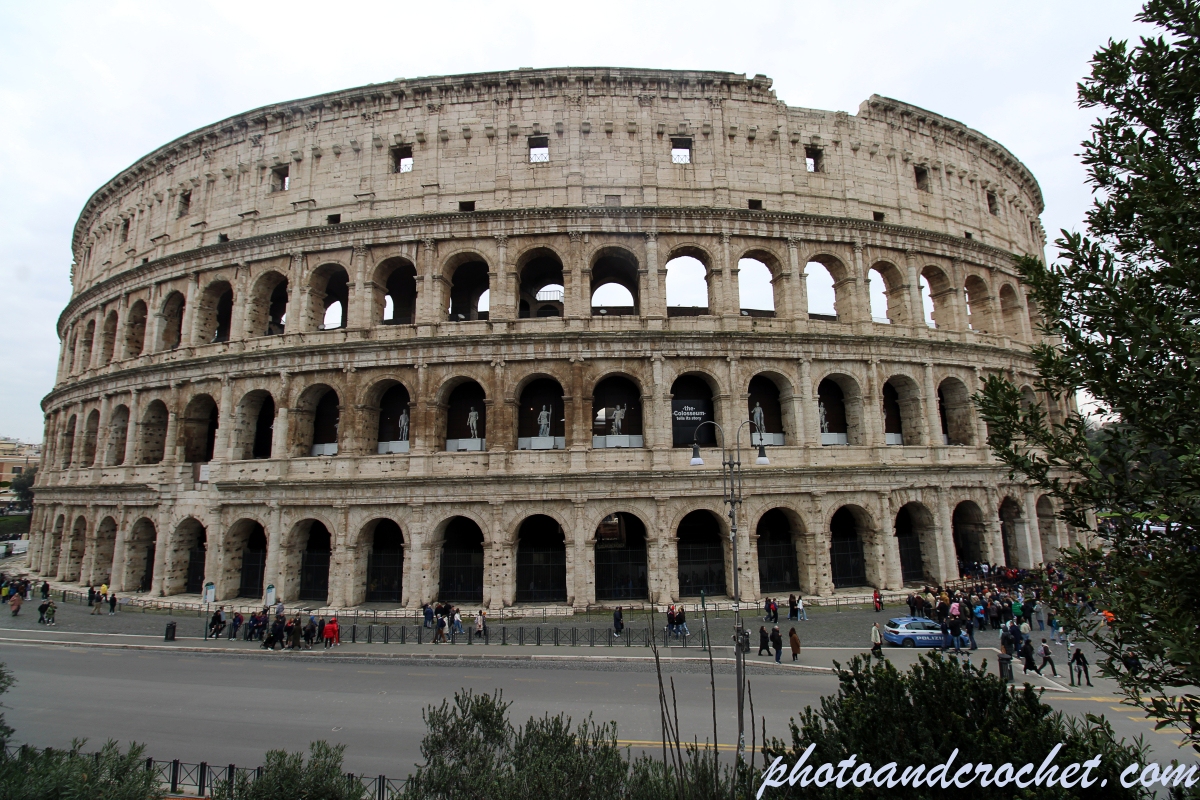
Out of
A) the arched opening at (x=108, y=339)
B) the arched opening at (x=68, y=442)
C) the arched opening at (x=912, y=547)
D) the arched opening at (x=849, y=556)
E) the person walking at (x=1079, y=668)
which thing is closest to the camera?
the person walking at (x=1079, y=668)

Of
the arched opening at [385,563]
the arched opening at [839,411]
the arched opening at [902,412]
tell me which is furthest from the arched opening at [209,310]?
the arched opening at [902,412]

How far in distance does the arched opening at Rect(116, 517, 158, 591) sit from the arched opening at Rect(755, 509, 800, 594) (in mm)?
29960

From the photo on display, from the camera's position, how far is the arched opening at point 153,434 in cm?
2803

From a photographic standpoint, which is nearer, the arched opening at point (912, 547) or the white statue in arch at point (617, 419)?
the white statue in arch at point (617, 419)

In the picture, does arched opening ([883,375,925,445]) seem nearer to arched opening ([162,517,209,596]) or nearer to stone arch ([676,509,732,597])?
stone arch ([676,509,732,597])

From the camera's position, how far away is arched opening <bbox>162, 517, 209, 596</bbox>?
84.4ft

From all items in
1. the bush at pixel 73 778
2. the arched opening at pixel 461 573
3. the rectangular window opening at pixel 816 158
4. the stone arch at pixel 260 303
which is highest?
the rectangular window opening at pixel 816 158

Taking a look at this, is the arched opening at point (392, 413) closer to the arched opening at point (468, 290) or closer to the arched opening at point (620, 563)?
the arched opening at point (468, 290)

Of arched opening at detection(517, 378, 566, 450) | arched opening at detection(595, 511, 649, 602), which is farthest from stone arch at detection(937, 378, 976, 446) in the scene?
arched opening at detection(517, 378, 566, 450)

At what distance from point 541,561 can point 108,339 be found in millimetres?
30179

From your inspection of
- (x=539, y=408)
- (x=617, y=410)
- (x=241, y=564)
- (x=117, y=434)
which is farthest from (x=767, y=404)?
(x=117, y=434)

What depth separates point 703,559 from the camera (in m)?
23.9

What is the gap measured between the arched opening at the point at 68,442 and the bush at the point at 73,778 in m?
34.9

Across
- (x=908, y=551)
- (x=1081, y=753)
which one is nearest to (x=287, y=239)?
(x=1081, y=753)
